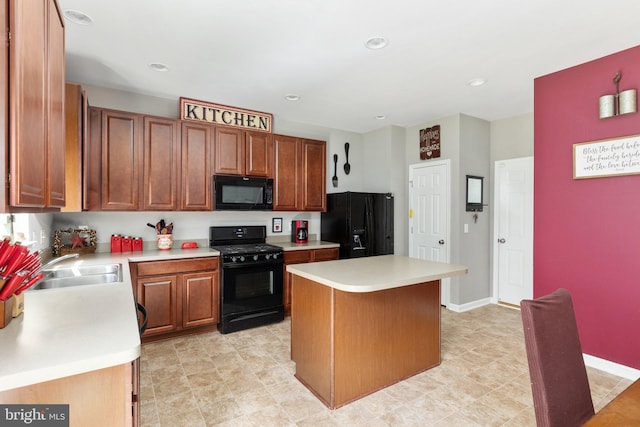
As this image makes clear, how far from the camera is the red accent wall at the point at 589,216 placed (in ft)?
8.31

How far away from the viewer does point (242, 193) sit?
3.77m

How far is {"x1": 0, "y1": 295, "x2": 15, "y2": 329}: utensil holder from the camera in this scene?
1.22 metres

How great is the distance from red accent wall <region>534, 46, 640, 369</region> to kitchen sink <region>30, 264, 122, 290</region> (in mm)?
3581

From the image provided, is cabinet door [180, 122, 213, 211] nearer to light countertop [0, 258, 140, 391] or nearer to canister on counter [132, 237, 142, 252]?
canister on counter [132, 237, 142, 252]

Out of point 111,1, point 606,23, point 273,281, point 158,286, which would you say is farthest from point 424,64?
point 158,286

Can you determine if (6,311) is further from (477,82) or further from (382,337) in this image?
(477,82)

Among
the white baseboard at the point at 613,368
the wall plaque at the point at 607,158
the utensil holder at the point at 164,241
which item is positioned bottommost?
the white baseboard at the point at 613,368

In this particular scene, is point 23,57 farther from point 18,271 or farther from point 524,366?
point 524,366

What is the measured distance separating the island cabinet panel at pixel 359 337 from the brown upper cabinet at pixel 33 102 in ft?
5.25

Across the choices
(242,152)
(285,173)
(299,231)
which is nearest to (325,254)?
(299,231)

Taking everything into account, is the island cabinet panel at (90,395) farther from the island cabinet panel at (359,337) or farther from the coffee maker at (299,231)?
the coffee maker at (299,231)

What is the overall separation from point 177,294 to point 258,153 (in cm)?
180

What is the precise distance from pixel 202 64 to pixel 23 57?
2.03 m

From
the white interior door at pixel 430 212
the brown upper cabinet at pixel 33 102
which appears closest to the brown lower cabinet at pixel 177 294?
the brown upper cabinet at pixel 33 102
